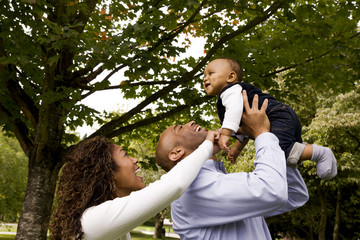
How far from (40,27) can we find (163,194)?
15.8ft

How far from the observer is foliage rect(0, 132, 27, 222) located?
72.4 ft

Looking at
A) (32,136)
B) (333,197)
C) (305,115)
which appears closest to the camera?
(32,136)

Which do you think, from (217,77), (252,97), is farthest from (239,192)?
(217,77)

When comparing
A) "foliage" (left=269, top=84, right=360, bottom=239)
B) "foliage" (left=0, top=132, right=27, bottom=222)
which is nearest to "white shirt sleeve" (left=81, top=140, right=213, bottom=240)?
"foliage" (left=269, top=84, right=360, bottom=239)

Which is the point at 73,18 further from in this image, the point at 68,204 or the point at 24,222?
the point at 68,204

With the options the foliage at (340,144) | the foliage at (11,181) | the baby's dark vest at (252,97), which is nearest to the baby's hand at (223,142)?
the baby's dark vest at (252,97)

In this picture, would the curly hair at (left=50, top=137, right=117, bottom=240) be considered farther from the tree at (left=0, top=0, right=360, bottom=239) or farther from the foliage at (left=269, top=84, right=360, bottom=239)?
the foliage at (left=269, top=84, right=360, bottom=239)

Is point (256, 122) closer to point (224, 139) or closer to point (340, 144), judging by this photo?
point (224, 139)

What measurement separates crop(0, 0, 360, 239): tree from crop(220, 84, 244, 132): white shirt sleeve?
306 centimetres

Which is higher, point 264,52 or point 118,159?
point 264,52

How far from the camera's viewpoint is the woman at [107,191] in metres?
1.80

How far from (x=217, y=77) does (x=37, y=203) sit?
5.13 meters

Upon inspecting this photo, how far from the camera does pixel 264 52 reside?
25.4 ft

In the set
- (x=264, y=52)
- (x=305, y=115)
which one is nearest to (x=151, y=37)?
(x=264, y=52)
